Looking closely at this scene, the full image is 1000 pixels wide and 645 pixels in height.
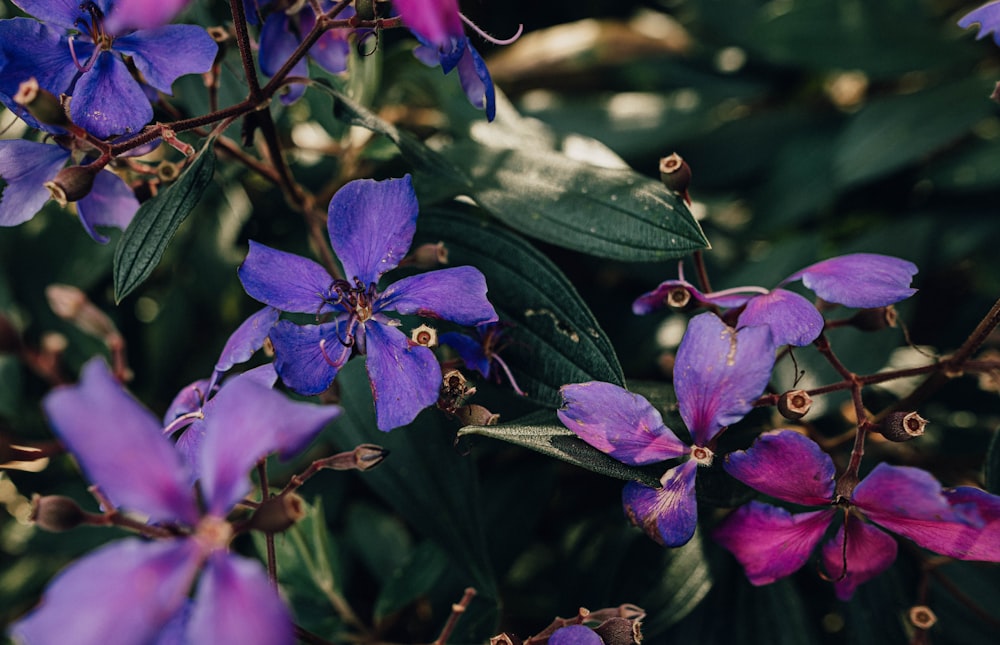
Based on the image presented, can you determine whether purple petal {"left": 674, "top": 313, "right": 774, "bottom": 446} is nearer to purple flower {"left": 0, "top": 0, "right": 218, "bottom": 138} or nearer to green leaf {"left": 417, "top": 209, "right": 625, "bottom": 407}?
green leaf {"left": 417, "top": 209, "right": 625, "bottom": 407}

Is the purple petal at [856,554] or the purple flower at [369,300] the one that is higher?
the purple flower at [369,300]

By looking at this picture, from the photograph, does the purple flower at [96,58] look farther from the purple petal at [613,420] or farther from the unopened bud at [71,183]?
the purple petal at [613,420]

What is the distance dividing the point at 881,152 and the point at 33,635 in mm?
1260

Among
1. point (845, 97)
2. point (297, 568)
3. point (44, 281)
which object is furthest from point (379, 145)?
point (845, 97)

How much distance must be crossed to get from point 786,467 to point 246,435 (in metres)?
0.43

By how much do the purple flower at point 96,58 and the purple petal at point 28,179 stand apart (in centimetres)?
6

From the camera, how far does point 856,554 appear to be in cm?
72

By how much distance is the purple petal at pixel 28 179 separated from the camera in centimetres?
74

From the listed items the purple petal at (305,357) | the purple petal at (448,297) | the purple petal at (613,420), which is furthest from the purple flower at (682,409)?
the purple petal at (305,357)

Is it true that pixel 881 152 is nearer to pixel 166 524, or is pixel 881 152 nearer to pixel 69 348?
pixel 166 524

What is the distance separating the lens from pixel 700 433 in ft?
2.24

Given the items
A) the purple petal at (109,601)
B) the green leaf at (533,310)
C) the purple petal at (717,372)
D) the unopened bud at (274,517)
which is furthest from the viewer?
the green leaf at (533,310)

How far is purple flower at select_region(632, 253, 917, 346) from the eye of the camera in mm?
674

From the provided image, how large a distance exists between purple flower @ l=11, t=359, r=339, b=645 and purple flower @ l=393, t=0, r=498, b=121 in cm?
28
